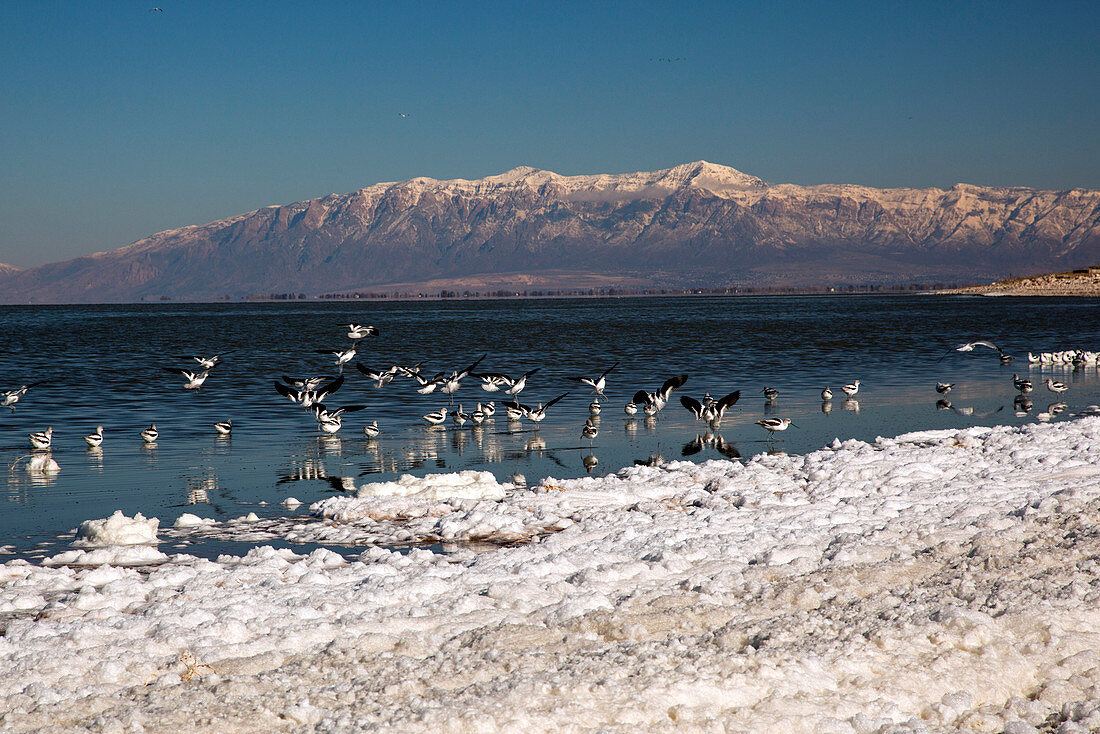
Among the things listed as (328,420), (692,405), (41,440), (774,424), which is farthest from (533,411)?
(41,440)

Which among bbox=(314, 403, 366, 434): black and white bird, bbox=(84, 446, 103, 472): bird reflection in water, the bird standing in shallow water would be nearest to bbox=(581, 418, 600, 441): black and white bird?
bbox=(314, 403, 366, 434): black and white bird

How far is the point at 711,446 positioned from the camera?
19125 mm

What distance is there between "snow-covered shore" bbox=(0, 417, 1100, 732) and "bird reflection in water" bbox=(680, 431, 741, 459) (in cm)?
573

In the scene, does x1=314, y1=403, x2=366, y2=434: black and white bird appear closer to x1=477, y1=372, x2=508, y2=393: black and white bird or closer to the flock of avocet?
the flock of avocet

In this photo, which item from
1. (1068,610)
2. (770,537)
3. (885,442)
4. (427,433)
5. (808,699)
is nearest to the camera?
(808,699)

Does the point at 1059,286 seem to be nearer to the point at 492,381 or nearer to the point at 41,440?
the point at 492,381

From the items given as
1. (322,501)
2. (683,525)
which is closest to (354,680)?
(683,525)

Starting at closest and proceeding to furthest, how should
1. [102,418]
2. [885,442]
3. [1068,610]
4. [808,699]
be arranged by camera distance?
[808,699]
[1068,610]
[885,442]
[102,418]

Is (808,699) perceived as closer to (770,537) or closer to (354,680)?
(354,680)

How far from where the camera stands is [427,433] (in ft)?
71.7

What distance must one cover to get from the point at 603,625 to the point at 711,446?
11.2 meters

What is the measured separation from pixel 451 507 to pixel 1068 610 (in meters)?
7.20

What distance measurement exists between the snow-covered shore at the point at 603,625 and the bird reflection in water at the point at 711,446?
573 centimetres

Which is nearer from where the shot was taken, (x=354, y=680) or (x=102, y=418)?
(x=354, y=680)
